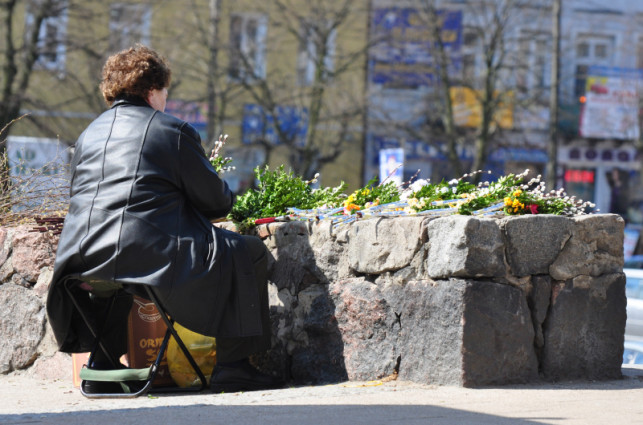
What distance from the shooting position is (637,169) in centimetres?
2606

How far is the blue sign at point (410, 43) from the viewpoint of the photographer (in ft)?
72.7

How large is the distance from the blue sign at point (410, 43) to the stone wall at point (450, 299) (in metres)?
17.5

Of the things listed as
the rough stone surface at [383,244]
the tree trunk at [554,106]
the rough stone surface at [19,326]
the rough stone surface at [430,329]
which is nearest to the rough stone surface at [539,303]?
the rough stone surface at [430,329]

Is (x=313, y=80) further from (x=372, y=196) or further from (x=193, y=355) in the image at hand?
(x=193, y=355)

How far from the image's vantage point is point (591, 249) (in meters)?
4.49

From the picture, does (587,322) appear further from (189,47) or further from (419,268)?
(189,47)

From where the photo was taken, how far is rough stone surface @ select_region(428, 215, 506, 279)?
416 cm

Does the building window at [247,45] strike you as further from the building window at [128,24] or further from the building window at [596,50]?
the building window at [596,50]

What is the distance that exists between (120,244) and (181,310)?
378 millimetres

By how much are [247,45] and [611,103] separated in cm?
967

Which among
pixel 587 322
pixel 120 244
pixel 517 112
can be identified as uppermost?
pixel 517 112

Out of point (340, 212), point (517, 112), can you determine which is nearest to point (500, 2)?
point (517, 112)

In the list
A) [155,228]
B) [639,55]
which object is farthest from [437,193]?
[639,55]

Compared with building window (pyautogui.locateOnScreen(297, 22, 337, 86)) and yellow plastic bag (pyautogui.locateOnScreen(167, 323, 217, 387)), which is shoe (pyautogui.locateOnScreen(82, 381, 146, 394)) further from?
building window (pyautogui.locateOnScreen(297, 22, 337, 86))
